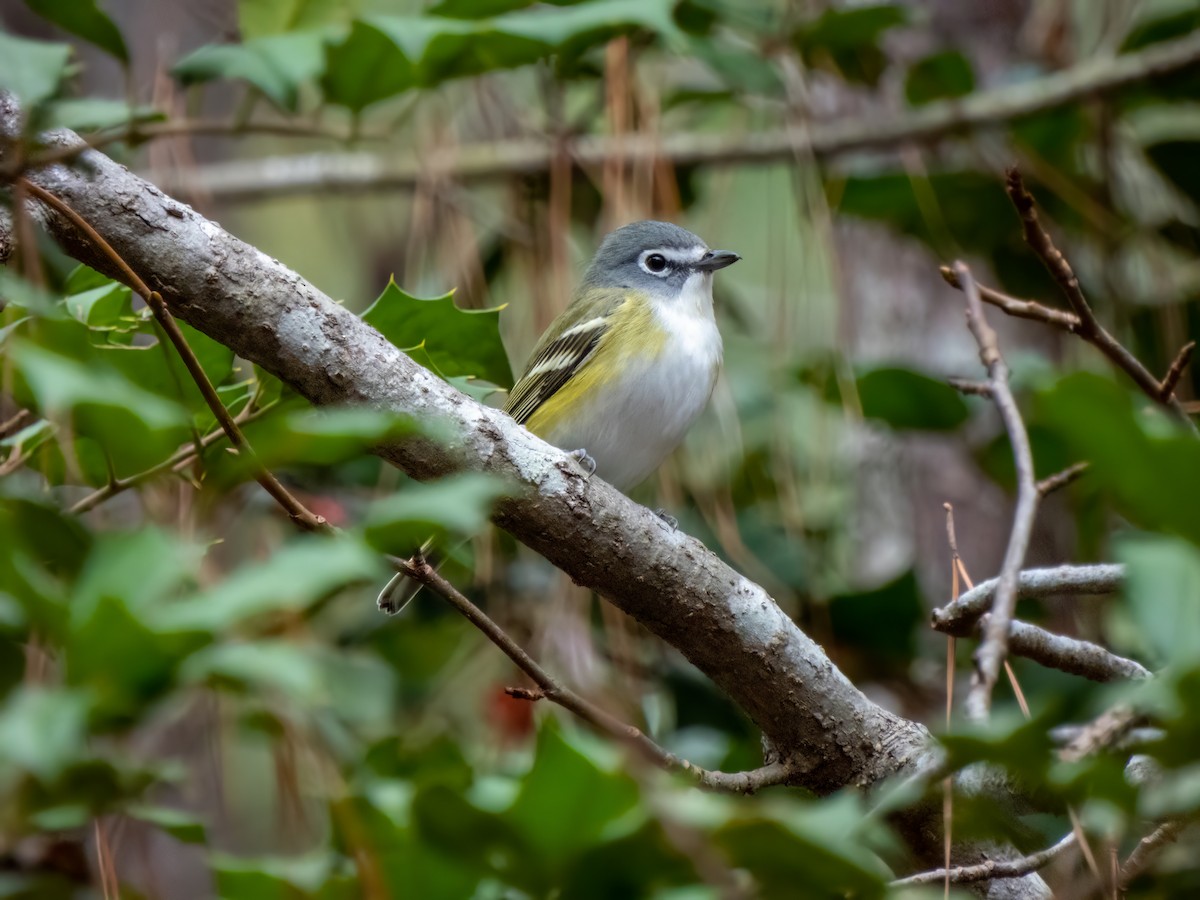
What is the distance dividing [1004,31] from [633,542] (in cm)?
359

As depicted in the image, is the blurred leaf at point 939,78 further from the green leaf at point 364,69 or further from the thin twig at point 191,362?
the thin twig at point 191,362

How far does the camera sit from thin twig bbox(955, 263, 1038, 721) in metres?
1.22

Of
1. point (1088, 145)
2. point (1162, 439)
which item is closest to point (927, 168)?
point (1088, 145)

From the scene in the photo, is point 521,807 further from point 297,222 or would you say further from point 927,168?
point 297,222

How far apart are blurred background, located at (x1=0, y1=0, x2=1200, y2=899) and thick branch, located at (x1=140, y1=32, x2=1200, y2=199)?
0.05ft

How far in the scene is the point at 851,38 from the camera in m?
4.07

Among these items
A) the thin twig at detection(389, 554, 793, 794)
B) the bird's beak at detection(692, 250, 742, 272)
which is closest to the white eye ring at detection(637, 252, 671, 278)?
the bird's beak at detection(692, 250, 742, 272)

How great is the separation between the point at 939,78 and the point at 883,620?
202 cm

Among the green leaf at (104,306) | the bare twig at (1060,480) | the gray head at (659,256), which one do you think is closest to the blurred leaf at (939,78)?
the gray head at (659,256)

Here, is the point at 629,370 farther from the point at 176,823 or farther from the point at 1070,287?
the point at 176,823

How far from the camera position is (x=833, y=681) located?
245cm

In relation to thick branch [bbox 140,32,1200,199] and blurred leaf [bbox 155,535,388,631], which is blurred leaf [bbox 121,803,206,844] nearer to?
blurred leaf [bbox 155,535,388,631]

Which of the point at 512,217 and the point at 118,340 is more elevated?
the point at 118,340

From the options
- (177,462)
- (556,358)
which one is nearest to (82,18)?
(177,462)
